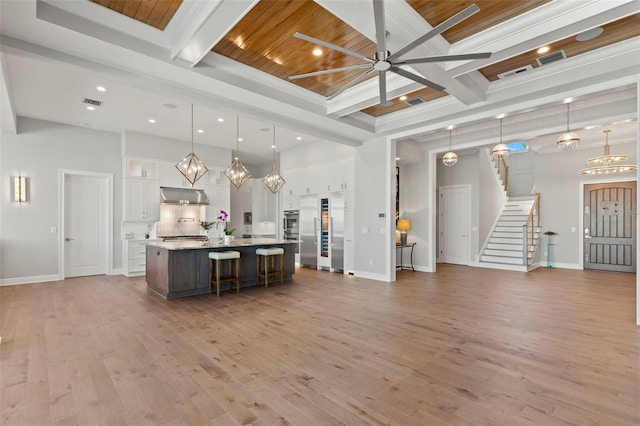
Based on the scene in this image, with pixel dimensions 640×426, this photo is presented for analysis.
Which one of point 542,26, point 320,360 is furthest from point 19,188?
point 542,26

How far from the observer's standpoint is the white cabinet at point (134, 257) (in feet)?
24.2

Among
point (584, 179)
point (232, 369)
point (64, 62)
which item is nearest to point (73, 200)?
point (64, 62)

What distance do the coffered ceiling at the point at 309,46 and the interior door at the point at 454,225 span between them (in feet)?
15.0

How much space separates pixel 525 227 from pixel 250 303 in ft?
24.1

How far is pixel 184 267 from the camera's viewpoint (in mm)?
5332

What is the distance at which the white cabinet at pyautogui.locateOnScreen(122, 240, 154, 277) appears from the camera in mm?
7383

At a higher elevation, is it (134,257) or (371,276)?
(134,257)

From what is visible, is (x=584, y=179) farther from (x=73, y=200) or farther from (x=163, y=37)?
(x=73, y=200)

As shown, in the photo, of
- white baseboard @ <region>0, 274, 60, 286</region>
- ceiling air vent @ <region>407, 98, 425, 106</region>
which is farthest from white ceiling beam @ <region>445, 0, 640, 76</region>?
white baseboard @ <region>0, 274, 60, 286</region>

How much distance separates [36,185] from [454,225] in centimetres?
1053

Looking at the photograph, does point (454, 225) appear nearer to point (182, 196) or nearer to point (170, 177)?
point (182, 196)

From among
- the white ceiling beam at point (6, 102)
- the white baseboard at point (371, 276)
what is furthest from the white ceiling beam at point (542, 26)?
the white ceiling beam at point (6, 102)

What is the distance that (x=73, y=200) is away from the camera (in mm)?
7266

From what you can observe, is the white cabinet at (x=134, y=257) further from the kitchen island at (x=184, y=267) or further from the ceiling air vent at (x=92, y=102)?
the ceiling air vent at (x=92, y=102)
